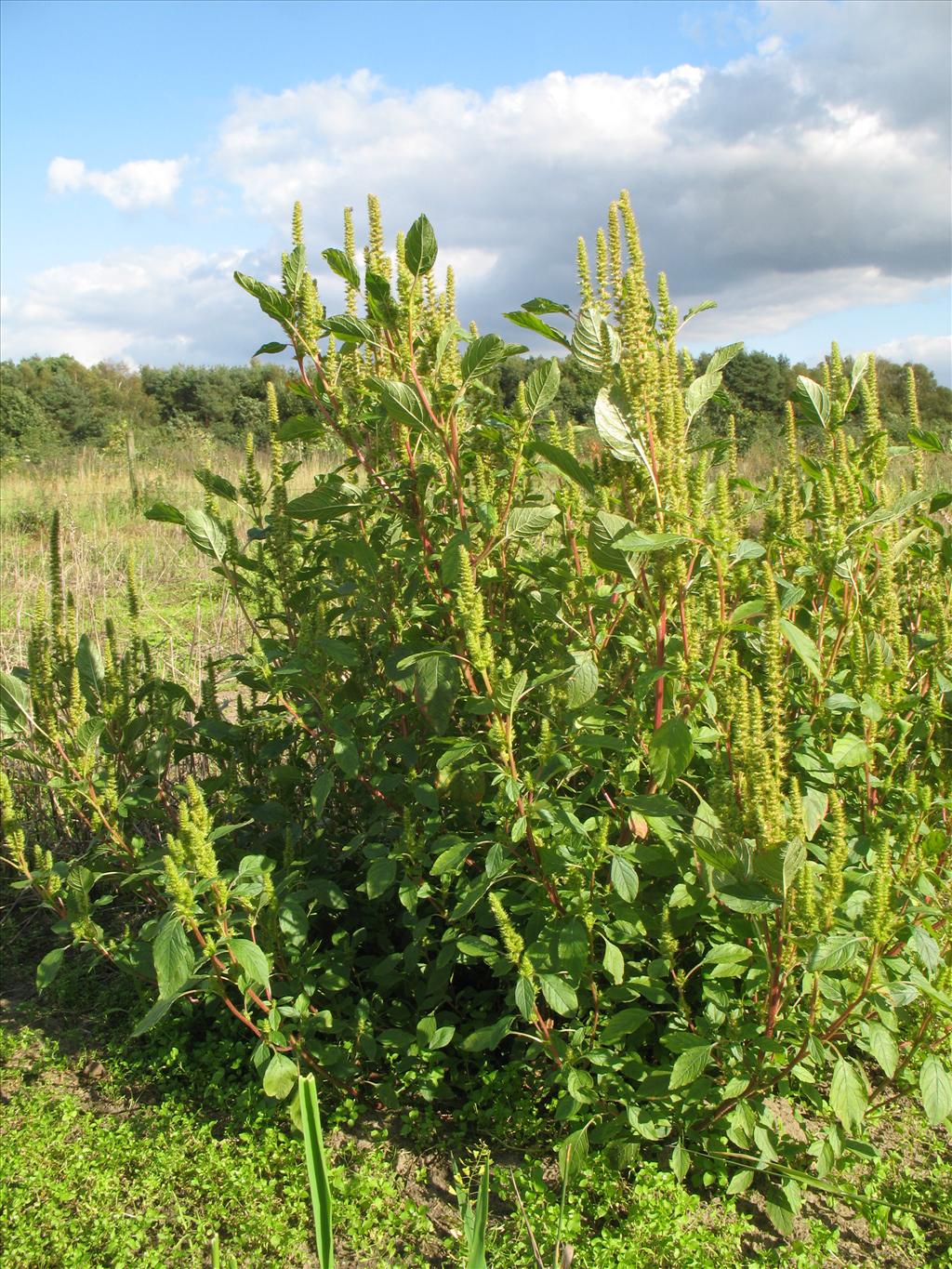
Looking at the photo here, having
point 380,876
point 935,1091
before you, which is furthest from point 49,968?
point 935,1091

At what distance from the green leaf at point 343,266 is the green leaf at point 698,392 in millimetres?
773

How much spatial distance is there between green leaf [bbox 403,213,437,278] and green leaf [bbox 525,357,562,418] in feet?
1.01

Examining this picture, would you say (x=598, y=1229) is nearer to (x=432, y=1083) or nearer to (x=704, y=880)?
(x=432, y=1083)

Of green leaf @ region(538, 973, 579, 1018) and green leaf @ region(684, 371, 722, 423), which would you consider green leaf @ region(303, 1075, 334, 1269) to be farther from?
green leaf @ region(684, 371, 722, 423)

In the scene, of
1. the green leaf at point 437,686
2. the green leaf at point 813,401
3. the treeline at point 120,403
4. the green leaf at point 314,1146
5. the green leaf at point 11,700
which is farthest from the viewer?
the treeline at point 120,403

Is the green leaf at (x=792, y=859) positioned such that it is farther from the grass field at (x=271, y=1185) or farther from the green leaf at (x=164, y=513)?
the green leaf at (x=164, y=513)

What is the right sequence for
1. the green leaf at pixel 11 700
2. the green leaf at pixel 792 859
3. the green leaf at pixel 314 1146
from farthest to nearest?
1. the green leaf at pixel 11 700
2. the green leaf at pixel 792 859
3. the green leaf at pixel 314 1146

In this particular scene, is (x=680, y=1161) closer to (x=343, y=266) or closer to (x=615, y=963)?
(x=615, y=963)

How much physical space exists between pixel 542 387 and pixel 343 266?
52cm

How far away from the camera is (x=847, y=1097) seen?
163cm

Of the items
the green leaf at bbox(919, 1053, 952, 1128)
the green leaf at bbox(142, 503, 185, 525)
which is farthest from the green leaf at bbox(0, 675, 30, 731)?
the green leaf at bbox(919, 1053, 952, 1128)

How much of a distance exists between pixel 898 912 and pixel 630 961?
547mm

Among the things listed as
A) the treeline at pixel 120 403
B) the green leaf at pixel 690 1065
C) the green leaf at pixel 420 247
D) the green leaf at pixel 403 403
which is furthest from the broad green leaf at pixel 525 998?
the treeline at pixel 120 403

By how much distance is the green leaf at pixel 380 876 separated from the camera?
1900 millimetres
